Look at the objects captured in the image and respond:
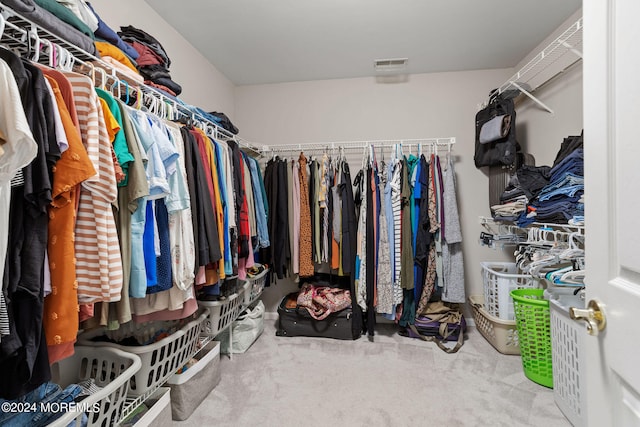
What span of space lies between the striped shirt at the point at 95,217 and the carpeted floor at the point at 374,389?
1092 millimetres

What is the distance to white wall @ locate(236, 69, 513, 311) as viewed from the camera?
107 inches

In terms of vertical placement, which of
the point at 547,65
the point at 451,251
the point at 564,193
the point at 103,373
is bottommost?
the point at 103,373

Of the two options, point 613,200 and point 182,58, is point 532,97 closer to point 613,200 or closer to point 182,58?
point 613,200

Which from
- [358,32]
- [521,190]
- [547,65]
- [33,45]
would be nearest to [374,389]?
[521,190]

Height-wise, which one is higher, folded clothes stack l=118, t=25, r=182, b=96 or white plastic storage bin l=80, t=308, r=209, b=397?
folded clothes stack l=118, t=25, r=182, b=96

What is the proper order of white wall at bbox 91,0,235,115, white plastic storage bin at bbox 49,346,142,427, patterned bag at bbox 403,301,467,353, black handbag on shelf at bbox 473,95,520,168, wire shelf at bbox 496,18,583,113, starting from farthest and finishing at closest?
1. patterned bag at bbox 403,301,467,353
2. black handbag on shelf at bbox 473,95,520,168
3. wire shelf at bbox 496,18,583,113
4. white wall at bbox 91,0,235,115
5. white plastic storage bin at bbox 49,346,142,427

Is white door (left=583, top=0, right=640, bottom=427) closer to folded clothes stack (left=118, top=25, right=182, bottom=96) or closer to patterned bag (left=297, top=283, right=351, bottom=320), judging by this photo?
folded clothes stack (left=118, top=25, right=182, bottom=96)

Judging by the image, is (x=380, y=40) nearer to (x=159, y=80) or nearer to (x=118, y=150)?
(x=159, y=80)

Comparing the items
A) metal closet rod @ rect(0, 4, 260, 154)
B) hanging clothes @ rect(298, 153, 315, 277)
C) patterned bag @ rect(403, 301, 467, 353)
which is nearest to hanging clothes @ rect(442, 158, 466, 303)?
patterned bag @ rect(403, 301, 467, 353)

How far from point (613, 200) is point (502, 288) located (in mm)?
1799

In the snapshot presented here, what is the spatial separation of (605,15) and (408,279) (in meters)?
2.03

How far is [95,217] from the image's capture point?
34.7 inches

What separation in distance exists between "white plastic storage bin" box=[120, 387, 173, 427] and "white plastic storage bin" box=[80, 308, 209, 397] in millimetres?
78

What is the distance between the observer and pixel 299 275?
2.56m
